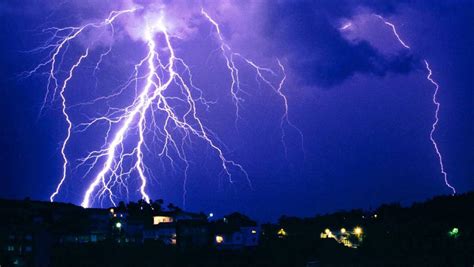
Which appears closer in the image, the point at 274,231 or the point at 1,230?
the point at 1,230

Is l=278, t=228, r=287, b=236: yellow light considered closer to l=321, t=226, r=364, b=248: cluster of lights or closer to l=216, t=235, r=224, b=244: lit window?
l=321, t=226, r=364, b=248: cluster of lights

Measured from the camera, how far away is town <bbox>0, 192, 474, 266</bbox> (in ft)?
73.5

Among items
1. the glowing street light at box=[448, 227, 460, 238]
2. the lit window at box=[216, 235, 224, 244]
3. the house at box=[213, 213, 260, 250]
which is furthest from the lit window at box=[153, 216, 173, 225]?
the glowing street light at box=[448, 227, 460, 238]

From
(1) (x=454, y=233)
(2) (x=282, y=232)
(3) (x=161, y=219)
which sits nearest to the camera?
(1) (x=454, y=233)

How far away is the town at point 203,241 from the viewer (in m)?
22.4

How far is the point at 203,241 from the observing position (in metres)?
30.6

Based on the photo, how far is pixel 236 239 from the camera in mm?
30203

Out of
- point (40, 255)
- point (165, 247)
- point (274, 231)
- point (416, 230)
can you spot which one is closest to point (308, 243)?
point (416, 230)

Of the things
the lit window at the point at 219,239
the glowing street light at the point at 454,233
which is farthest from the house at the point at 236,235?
the glowing street light at the point at 454,233

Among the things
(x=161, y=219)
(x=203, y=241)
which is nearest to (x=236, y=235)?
(x=203, y=241)

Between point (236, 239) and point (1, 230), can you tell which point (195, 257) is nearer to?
point (236, 239)

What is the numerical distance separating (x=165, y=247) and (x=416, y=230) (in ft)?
40.0

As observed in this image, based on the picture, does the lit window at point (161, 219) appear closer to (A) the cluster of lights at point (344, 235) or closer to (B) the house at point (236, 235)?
(B) the house at point (236, 235)

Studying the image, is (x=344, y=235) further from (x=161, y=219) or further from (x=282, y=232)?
(x=161, y=219)
